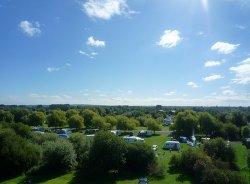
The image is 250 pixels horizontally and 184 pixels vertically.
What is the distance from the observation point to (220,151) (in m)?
68.2

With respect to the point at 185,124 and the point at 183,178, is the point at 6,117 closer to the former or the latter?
the point at 185,124

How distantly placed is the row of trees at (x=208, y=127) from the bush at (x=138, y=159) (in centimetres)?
5060

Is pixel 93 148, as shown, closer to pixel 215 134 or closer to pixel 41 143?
pixel 41 143

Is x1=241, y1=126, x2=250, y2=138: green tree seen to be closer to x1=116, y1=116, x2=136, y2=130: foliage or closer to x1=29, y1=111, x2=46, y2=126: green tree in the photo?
x1=116, y1=116, x2=136, y2=130: foliage

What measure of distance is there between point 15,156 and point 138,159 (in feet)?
70.3

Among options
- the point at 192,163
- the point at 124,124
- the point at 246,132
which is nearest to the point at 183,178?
the point at 192,163

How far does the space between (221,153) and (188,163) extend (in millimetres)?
10154

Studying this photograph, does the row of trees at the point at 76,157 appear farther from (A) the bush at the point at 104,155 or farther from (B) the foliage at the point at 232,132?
(B) the foliage at the point at 232,132

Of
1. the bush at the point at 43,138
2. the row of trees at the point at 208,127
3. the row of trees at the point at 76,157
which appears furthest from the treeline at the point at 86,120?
the row of trees at the point at 76,157

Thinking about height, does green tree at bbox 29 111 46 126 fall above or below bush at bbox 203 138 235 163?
above

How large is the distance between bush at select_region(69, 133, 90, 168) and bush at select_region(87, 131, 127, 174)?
2.47 meters

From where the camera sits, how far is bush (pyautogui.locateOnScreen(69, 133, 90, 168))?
61562mm

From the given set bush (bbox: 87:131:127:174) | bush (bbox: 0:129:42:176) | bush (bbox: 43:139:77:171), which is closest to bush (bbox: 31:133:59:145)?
bush (bbox: 0:129:42:176)

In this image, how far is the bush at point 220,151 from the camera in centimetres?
6750
